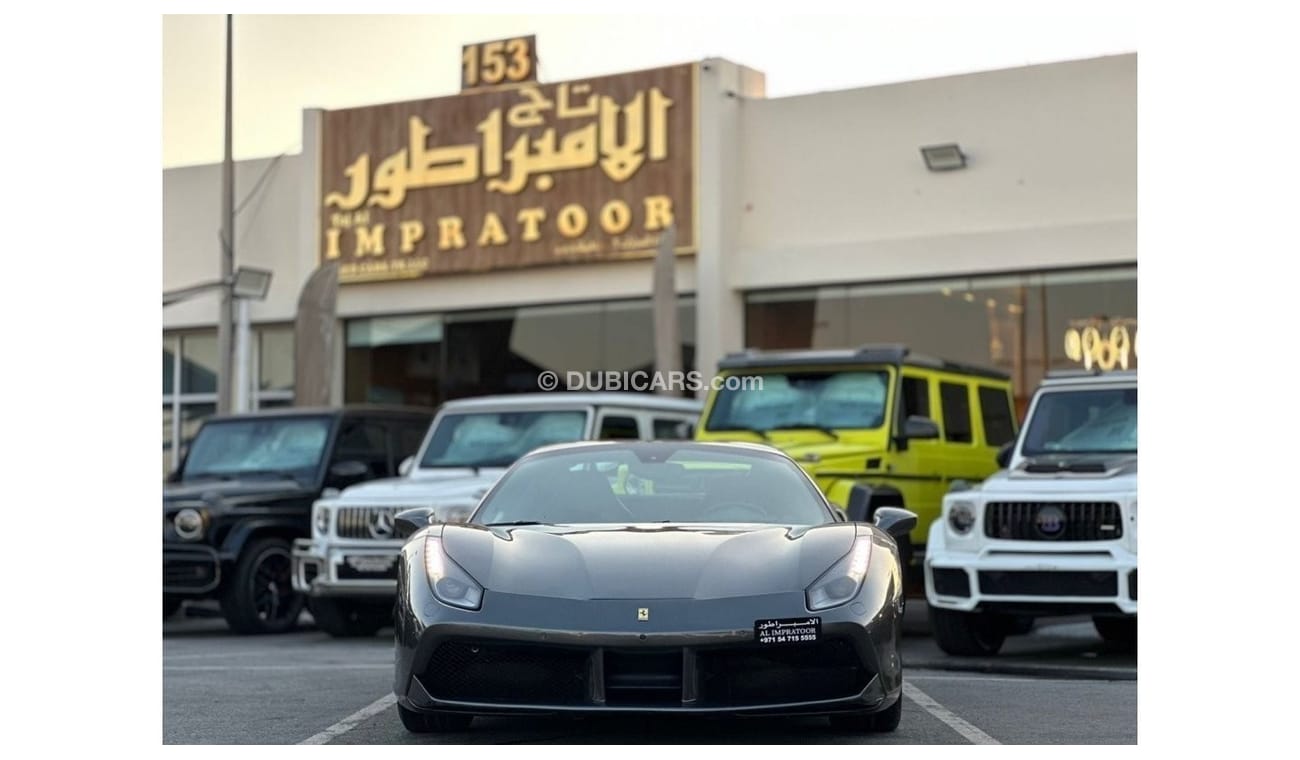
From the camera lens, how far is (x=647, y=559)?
7270 millimetres

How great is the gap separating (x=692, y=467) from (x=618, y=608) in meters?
1.83

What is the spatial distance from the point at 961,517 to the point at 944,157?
10.3 metres

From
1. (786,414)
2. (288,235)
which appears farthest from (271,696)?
(288,235)

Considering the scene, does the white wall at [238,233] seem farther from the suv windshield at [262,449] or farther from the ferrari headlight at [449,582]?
the ferrari headlight at [449,582]

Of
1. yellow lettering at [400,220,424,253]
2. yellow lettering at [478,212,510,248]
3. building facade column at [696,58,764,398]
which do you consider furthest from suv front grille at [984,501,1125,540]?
yellow lettering at [400,220,424,253]

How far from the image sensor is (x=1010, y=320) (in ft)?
71.0

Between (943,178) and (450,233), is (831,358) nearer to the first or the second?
(943,178)

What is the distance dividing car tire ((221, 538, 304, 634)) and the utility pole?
9.55m

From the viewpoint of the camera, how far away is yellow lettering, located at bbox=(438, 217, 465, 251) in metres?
25.2

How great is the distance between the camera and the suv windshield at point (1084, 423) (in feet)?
42.8

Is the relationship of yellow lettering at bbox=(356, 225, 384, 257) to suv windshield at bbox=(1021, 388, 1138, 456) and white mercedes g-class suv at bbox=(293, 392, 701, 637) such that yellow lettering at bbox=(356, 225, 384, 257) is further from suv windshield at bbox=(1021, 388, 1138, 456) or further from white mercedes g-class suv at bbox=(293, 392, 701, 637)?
suv windshield at bbox=(1021, 388, 1138, 456)

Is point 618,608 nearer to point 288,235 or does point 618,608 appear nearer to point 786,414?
point 786,414

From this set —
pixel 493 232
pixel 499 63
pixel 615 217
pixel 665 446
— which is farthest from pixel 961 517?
pixel 499 63
